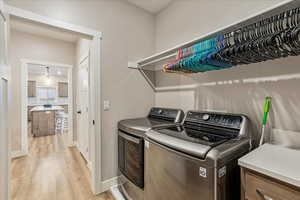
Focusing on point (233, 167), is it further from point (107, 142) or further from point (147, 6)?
point (147, 6)

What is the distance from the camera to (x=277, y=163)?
0.80 m

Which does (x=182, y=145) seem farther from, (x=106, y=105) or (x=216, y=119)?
(x=106, y=105)

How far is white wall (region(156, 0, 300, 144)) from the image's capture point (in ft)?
3.77

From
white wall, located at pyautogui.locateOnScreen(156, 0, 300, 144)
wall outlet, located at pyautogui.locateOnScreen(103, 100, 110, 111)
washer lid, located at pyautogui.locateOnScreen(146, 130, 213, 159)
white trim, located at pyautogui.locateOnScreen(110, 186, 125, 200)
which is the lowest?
white trim, located at pyautogui.locateOnScreen(110, 186, 125, 200)

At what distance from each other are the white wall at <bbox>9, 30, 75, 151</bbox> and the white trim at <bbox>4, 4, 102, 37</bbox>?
94.5 inches

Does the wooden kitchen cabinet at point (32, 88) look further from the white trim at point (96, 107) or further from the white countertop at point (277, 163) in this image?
the white countertop at point (277, 163)

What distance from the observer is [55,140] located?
4258 mm

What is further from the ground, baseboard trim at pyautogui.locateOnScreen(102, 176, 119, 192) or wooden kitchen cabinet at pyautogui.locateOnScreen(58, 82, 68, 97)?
wooden kitchen cabinet at pyautogui.locateOnScreen(58, 82, 68, 97)

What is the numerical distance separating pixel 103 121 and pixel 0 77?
1.13 m

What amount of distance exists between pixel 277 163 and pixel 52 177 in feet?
9.27

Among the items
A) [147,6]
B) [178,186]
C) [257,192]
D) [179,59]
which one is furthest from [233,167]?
[147,6]

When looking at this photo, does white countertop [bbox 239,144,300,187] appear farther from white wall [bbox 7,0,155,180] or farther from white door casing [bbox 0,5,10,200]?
white door casing [bbox 0,5,10,200]

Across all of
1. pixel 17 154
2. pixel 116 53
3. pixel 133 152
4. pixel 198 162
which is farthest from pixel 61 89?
pixel 198 162

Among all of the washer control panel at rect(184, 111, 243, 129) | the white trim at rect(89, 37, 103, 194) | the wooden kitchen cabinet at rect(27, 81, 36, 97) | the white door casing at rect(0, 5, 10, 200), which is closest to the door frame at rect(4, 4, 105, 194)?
the white trim at rect(89, 37, 103, 194)
